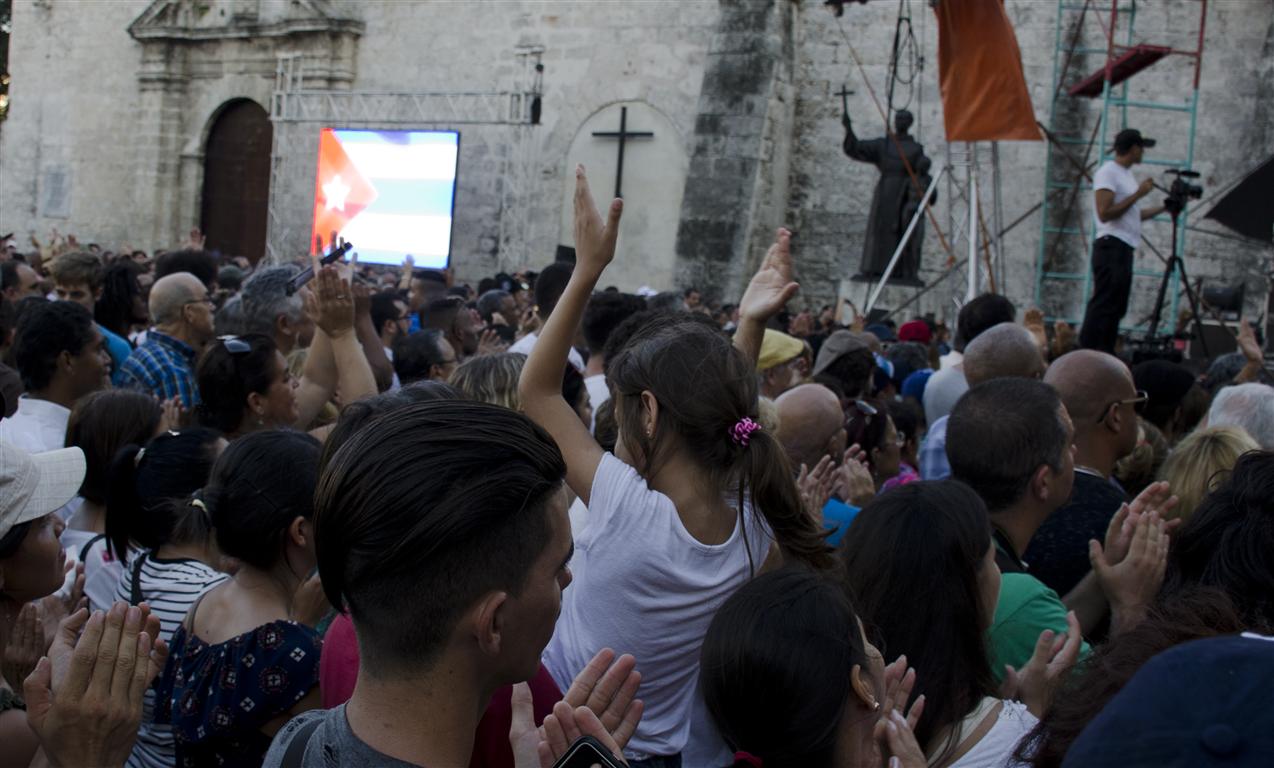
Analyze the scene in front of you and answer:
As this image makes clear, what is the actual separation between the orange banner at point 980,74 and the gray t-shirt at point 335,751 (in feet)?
33.5

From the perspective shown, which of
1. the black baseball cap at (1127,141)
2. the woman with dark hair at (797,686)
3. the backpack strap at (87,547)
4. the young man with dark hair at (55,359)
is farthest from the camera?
the black baseball cap at (1127,141)

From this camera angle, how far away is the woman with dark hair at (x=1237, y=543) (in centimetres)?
252

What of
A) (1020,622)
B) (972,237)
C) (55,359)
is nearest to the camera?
(1020,622)

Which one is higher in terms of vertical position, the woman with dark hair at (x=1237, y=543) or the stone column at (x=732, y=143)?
the stone column at (x=732, y=143)

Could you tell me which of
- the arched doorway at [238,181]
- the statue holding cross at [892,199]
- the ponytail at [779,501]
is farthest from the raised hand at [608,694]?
the arched doorway at [238,181]

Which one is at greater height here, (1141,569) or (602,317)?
(602,317)

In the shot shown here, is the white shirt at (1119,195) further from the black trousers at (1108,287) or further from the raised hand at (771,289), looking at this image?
the raised hand at (771,289)

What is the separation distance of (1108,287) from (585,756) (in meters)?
8.14

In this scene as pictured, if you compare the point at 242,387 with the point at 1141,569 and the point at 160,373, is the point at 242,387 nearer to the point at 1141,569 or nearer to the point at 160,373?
the point at 160,373

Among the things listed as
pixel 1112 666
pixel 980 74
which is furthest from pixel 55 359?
pixel 980 74

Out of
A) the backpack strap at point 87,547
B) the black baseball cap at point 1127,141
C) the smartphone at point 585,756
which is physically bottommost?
the backpack strap at point 87,547

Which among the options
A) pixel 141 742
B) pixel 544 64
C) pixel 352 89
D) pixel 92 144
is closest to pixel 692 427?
pixel 141 742

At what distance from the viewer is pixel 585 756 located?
168 cm

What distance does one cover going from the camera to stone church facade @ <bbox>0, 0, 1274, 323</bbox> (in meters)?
15.0
